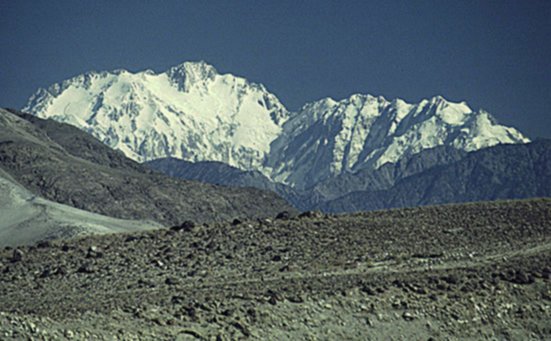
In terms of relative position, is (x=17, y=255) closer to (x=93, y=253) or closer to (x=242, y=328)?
(x=93, y=253)

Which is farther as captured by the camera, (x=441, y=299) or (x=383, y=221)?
(x=383, y=221)

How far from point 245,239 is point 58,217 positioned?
6078 cm

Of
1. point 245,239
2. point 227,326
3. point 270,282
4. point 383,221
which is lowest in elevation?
point 227,326

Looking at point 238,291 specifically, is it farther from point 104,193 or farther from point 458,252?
point 104,193

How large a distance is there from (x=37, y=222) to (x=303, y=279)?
221 ft

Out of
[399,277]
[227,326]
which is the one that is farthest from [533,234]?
[227,326]

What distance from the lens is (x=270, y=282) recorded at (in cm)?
3061

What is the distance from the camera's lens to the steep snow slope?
8459 centimetres

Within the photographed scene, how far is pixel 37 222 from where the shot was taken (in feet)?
309

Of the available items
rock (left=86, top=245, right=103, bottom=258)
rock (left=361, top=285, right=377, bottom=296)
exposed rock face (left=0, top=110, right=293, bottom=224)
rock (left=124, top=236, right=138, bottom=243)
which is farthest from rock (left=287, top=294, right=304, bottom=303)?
exposed rock face (left=0, top=110, right=293, bottom=224)

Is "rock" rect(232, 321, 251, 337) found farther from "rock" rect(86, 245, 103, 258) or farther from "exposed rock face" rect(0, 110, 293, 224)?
"exposed rock face" rect(0, 110, 293, 224)

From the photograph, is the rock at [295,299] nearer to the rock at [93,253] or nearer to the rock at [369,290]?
the rock at [369,290]

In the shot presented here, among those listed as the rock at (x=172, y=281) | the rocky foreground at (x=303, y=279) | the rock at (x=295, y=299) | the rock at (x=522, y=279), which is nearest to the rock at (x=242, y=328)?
the rocky foreground at (x=303, y=279)

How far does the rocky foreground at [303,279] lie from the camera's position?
26.0 m
